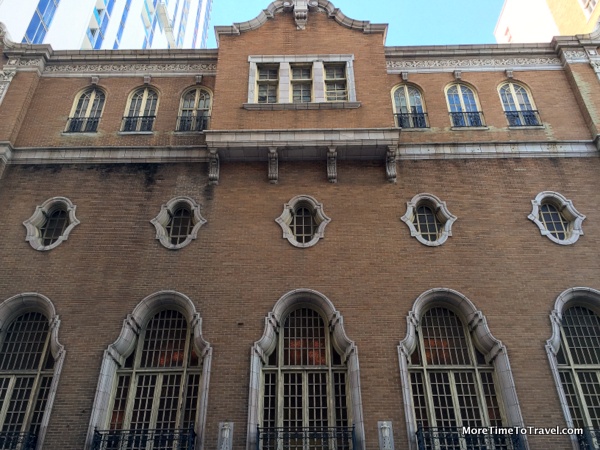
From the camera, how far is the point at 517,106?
53.2ft

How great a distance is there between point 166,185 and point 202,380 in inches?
242

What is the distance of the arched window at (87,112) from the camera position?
52.6 ft

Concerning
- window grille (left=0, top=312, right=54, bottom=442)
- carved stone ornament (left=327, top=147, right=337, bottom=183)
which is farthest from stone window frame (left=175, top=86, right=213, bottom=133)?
window grille (left=0, top=312, right=54, bottom=442)

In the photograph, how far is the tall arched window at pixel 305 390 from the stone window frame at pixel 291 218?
6.32ft

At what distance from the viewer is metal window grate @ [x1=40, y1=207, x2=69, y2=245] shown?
551 inches

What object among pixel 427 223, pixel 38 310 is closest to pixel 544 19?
pixel 427 223

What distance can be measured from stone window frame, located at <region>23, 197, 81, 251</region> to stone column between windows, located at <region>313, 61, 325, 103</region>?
8.25 meters

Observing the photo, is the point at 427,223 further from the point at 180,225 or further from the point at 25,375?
the point at 25,375

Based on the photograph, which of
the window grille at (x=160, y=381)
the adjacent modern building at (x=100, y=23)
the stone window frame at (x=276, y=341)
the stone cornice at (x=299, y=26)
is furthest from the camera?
the adjacent modern building at (x=100, y=23)

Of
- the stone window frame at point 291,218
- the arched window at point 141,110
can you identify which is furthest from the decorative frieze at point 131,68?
the stone window frame at point 291,218

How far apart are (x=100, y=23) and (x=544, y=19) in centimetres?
2852

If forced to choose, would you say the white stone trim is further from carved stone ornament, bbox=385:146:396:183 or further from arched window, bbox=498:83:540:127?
arched window, bbox=498:83:540:127

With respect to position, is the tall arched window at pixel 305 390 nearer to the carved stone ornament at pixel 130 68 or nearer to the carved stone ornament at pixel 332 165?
the carved stone ornament at pixel 332 165

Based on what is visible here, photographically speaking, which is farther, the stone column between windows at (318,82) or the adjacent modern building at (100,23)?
the adjacent modern building at (100,23)
